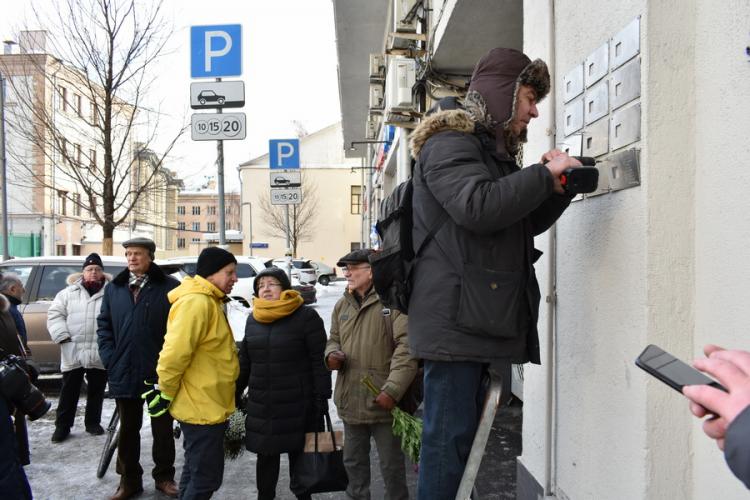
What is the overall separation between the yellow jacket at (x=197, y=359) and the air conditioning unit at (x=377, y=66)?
9877 millimetres

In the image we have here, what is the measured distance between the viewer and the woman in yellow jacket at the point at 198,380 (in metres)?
3.79

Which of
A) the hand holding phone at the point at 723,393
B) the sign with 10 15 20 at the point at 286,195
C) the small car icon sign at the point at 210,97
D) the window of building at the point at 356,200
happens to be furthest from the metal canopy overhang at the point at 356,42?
the window of building at the point at 356,200

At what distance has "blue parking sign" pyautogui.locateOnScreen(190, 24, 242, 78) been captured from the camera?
6461 millimetres

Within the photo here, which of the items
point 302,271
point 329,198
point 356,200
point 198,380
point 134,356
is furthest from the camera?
point 356,200

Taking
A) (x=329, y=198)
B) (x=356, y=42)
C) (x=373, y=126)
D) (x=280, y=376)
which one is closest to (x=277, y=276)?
(x=280, y=376)

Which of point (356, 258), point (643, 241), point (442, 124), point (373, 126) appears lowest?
point (356, 258)

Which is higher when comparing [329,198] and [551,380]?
[329,198]

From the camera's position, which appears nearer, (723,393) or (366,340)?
(723,393)

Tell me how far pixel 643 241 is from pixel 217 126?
5.13 metres

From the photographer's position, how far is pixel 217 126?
6453mm

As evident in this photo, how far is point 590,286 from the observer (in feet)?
8.60

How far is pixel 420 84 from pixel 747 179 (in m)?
6.20

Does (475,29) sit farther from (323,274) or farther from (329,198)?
(329,198)

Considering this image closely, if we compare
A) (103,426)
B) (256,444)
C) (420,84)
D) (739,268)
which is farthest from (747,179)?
(103,426)
